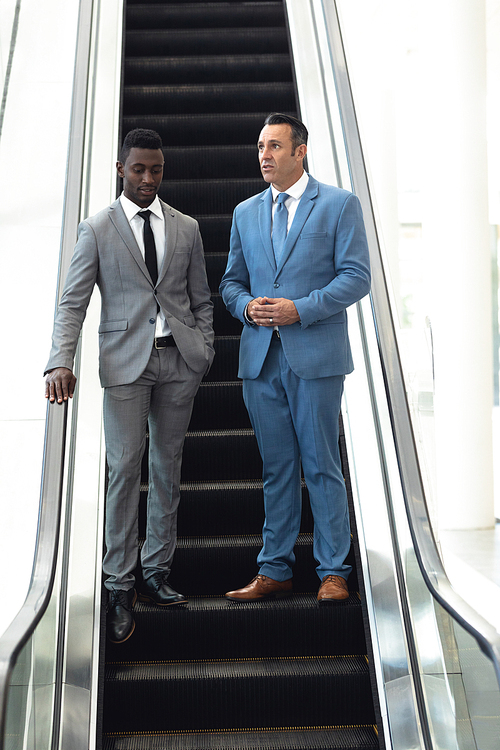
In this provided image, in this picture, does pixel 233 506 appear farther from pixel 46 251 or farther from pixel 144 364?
pixel 46 251

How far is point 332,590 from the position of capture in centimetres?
275

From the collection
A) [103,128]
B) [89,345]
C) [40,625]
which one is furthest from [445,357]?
[40,625]

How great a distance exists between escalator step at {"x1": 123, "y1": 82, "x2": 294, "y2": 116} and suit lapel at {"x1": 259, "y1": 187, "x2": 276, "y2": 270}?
2.26m

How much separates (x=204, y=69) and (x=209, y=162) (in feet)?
3.31

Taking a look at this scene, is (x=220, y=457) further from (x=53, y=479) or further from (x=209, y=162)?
(x=209, y=162)

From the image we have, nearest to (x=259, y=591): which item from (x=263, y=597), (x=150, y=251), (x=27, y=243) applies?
(x=263, y=597)

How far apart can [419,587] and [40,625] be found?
3.73ft

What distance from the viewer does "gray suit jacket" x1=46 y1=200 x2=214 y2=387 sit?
267 cm

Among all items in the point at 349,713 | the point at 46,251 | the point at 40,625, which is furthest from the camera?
the point at 46,251

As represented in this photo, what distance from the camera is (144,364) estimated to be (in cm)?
266

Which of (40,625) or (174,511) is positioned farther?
(174,511)

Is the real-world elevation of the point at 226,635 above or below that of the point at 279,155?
below

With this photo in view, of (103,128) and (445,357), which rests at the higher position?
(103,128)

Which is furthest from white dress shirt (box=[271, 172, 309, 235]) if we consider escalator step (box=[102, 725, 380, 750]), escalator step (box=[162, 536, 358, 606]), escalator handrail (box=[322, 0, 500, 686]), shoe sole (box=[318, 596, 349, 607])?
escalator step (box=[102, 725, 380, 750])
